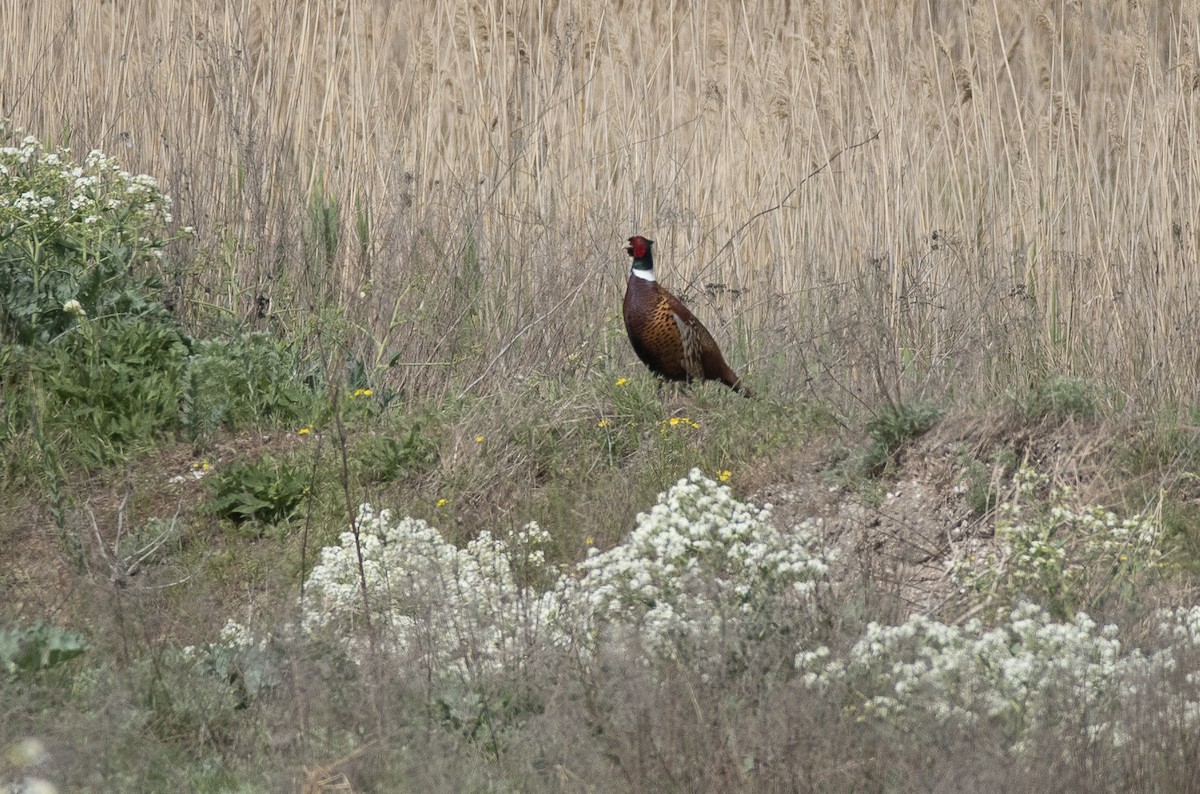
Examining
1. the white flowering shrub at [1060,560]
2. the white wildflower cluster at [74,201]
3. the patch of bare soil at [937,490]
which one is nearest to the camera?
the white flowering shrub at [1060,560]

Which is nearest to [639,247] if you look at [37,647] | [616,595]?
[616,595]

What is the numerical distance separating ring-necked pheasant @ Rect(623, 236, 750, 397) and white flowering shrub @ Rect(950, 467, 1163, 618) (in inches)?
62.0

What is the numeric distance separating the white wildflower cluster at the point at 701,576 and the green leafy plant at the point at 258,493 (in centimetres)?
163

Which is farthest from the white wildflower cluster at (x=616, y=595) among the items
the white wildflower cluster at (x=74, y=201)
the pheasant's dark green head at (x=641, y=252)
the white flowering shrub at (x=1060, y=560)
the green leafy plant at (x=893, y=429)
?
the white wildflower cluster at (x=74, y=201)

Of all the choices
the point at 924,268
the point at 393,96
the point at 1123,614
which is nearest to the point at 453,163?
the point at 393,96

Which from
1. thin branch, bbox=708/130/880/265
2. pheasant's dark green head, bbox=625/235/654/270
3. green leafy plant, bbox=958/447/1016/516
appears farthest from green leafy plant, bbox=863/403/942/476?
thin branch, bbox=708/130/880/265

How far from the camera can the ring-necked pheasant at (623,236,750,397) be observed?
521 centimetres

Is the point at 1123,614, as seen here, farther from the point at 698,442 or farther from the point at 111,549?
the point at 111,549

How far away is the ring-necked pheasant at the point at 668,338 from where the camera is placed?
17.1ft

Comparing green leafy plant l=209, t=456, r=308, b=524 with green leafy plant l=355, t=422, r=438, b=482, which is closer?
green leafy plant l=209, t=456, r=308, b=524

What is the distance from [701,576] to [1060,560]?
1018 millimetres

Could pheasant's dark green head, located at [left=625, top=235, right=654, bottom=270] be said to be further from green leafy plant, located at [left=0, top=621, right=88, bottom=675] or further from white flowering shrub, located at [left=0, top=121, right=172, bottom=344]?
green leafy plant, located at [left=0, top=621, right=88, bottom=675]

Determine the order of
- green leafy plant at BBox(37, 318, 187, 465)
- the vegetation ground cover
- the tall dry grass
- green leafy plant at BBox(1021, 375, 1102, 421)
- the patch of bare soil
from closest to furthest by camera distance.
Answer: the vegetation ground cover → the patch of bare soil → green leafy plant at BBox(1021, 375, 1102, 421) → green leafy plant at BBox(37, 318, 187, 465) → the tall dry grass

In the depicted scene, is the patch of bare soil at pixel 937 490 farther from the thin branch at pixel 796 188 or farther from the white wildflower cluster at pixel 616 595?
the thin branch at pixel 796 188
